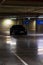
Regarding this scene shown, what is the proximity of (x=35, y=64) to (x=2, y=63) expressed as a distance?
145cm
